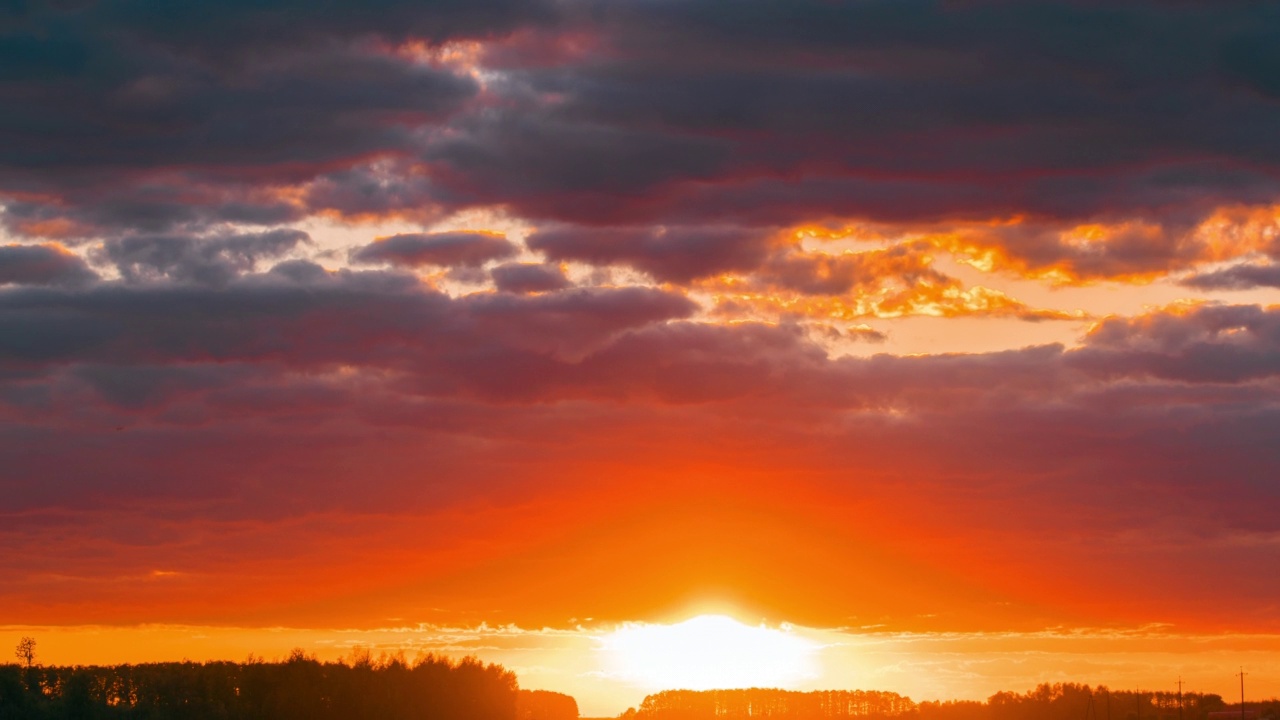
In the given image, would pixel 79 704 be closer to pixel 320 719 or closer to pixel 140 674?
pixel 140 674

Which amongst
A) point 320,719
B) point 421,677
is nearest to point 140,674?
point 320,719

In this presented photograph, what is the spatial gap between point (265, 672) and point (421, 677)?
66.2 feet

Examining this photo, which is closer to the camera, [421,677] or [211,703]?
[211,703]

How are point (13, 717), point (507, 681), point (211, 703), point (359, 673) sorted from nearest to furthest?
point (13, 717), point (211, 703), point (359, 673), point (507, 681)

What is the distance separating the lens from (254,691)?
176250 mm

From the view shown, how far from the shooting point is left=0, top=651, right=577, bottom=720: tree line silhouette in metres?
163

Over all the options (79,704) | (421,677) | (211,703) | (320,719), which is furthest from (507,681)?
(79,704)

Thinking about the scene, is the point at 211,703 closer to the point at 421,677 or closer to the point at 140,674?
the point at 140,674

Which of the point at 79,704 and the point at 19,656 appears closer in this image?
the point at 79,704

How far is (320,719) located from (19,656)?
36.1 m

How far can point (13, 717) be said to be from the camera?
15788cm

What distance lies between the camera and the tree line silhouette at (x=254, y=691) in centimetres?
16312

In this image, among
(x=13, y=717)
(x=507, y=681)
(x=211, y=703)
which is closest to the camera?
(x=13, y=717)

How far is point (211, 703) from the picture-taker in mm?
170000
